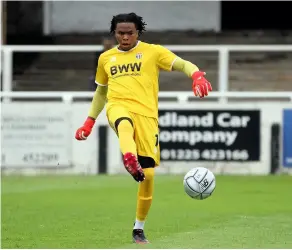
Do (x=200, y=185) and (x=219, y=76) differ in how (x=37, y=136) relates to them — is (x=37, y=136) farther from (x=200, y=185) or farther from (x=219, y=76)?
(x=200, y=185)

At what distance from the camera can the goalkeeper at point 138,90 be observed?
1052 cm

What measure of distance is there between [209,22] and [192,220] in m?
12.6

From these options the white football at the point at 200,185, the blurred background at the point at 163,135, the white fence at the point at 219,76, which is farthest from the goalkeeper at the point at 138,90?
the white fence at the point at 219,76

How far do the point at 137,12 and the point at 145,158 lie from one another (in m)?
Answer: 14.4

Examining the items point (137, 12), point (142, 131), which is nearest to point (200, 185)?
point (142, 131)

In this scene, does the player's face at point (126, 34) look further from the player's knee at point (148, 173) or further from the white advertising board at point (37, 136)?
the white advertising board at point (37, 136)

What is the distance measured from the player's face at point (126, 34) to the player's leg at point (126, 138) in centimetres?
65

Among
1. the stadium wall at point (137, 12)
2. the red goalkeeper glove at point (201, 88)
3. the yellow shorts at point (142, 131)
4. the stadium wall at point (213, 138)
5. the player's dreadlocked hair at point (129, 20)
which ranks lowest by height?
the stadium wall at point (213, 138)

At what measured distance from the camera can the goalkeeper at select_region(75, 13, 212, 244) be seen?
34.5ft

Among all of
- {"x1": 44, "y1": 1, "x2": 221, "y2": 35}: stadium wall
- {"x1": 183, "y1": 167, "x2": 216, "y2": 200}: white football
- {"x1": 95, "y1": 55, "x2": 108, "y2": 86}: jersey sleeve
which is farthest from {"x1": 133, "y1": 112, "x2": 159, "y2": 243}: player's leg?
{"x1": 44, "y1": 1, "x2": 221, "y2": 35}: stadium wall

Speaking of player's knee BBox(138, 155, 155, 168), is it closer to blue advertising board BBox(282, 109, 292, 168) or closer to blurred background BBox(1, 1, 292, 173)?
blurred background BBox(1, 1, 292, 173)

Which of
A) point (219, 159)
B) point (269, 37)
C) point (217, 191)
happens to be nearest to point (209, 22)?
point (269, 37)

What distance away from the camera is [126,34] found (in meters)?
10.6

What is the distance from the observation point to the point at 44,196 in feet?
51.8
